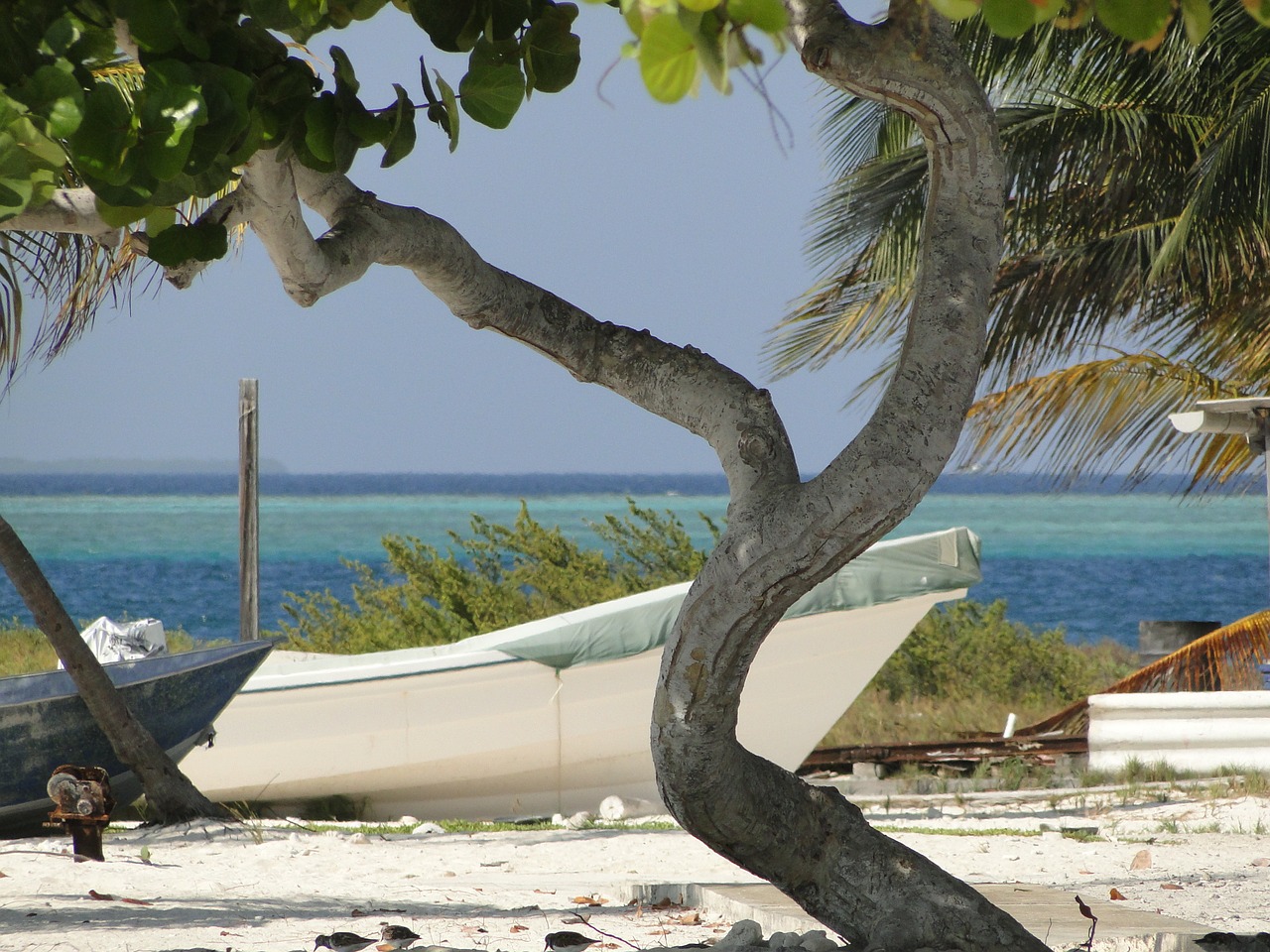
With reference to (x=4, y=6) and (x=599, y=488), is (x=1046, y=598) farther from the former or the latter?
(x=599, y=488)

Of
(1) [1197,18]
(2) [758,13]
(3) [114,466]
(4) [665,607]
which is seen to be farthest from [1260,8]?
(3) [114,466]

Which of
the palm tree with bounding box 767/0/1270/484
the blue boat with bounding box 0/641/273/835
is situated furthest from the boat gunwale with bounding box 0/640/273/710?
the palm tree with bounding box 767/0/1270/484

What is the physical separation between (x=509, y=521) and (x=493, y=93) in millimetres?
53697

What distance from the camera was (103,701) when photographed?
5434mm

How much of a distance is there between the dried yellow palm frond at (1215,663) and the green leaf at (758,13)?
763 centimetres

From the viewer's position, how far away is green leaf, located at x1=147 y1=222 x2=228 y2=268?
2.08m

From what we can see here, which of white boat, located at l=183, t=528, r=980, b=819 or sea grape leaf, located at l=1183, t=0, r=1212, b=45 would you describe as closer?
sea grape leaf, located at l=1183, t=0, r=1212, b=45

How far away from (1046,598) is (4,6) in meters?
34.6

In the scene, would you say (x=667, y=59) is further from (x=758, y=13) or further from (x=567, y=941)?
(x=567, y=941)

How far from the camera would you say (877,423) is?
7.62 ft

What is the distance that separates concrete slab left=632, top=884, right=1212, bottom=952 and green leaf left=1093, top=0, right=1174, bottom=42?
6.88 ft

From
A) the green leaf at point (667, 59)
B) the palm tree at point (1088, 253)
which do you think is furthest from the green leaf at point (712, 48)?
the palm tree at point (1088, 253)

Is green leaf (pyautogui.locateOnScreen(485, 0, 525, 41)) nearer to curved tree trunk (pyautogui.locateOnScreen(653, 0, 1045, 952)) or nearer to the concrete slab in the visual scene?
curved tree trunk (pyautogui.locateOnScreen(653, 0, 1045, 952))

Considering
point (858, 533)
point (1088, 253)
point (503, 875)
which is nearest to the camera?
point (858, 533)
